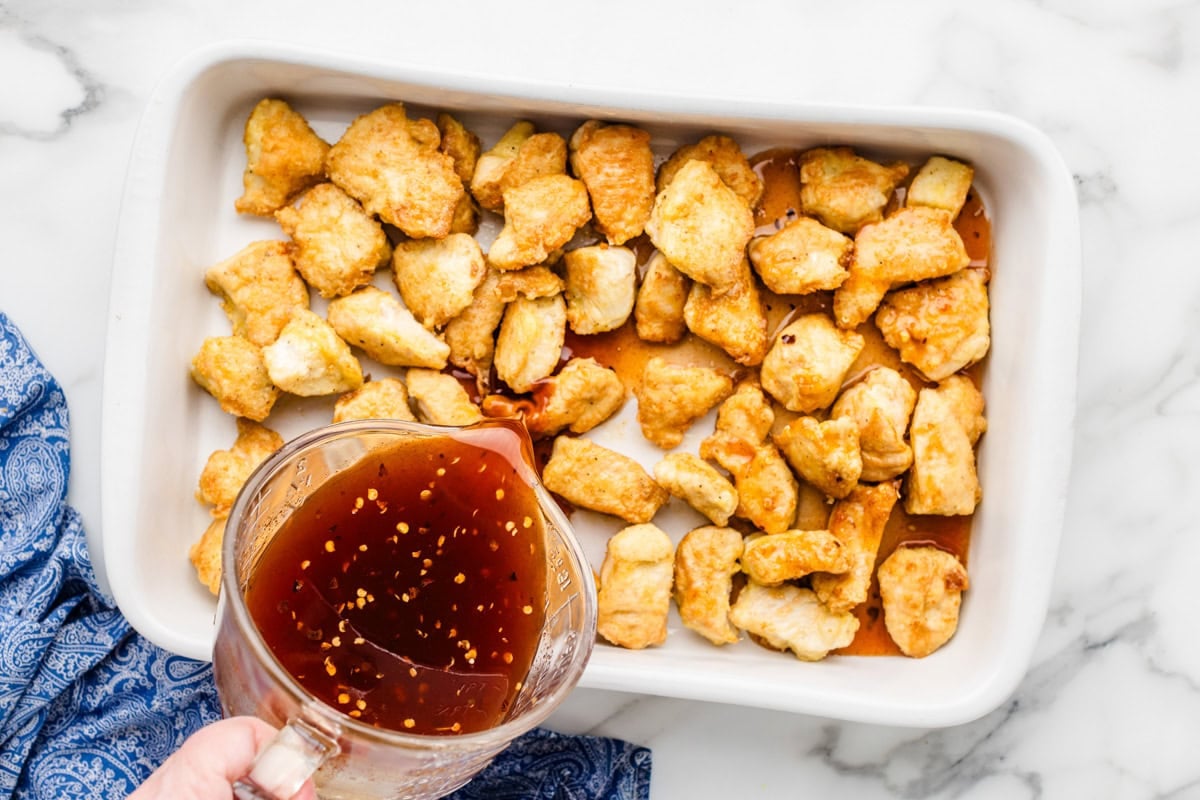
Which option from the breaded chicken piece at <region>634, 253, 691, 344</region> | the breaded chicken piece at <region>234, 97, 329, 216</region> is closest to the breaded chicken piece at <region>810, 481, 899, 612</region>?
the breaded chicken piece at <region>634, 253, 691, 344</region>

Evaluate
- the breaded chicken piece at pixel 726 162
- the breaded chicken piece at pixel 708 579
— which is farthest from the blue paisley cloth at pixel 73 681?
the breaded chicken piece at pixel 726 162

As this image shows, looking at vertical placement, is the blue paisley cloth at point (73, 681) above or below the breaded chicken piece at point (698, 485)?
below

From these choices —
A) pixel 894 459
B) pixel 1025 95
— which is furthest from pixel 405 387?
pixel 1025 95

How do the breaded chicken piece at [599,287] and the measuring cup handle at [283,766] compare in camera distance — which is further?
the breaded chicken piece at [599,287]

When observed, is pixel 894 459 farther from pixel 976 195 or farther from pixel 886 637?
pixel 976 195

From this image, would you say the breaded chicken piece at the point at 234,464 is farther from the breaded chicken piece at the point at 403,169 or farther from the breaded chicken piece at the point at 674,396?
the breaded chicken piece at the point at 674,396

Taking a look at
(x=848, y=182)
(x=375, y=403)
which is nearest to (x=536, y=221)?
(x=375, y=403)
